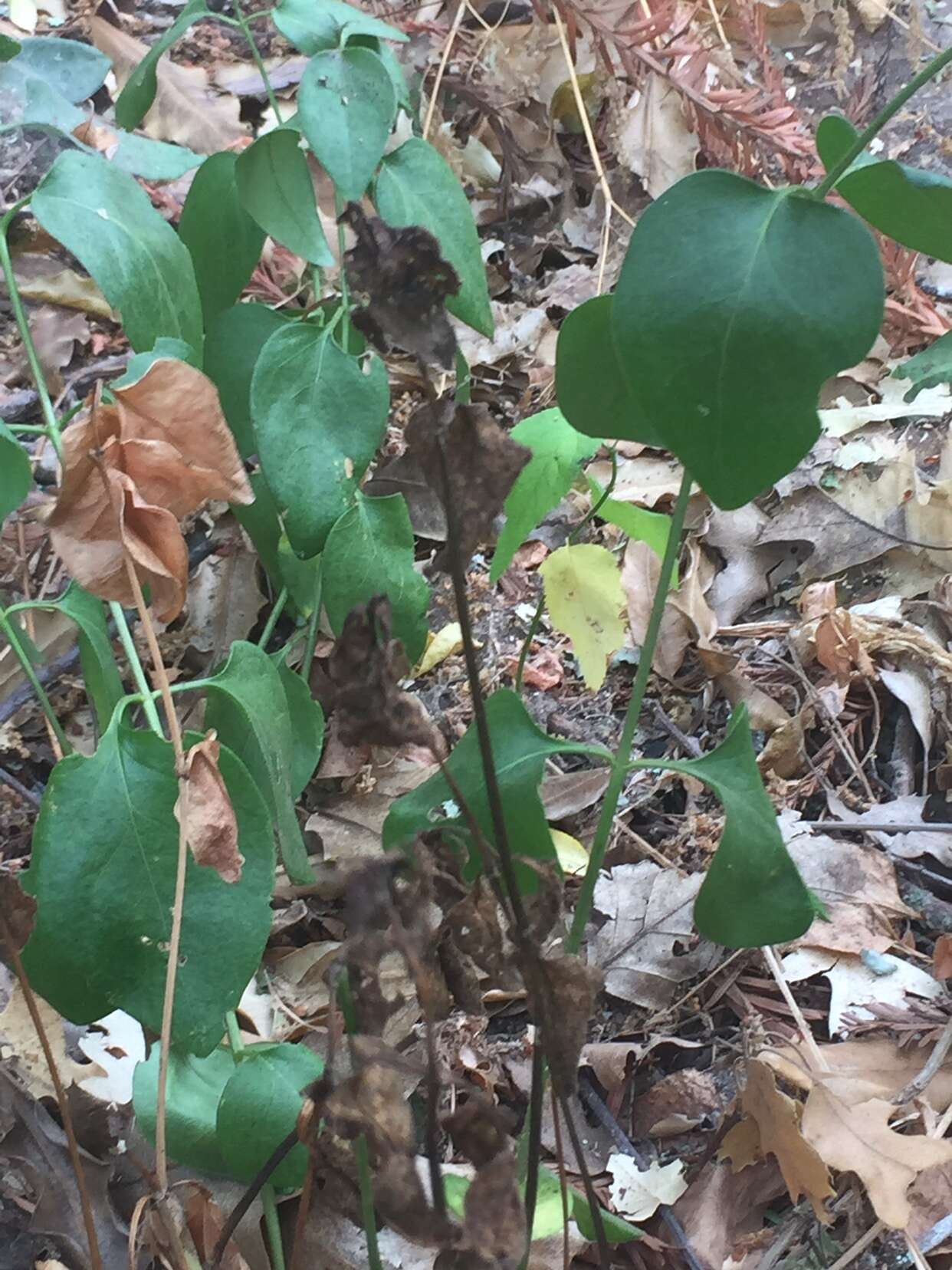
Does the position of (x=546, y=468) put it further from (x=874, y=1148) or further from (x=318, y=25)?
(x=874, y=1148)

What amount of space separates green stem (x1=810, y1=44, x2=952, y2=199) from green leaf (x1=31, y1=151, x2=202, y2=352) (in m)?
0.43

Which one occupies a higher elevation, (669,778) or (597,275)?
(597,275)

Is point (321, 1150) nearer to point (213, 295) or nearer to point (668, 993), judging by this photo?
point (668, 993)

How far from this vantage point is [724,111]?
1.32 metres

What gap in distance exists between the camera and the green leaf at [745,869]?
54cm

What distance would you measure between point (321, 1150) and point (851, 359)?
428 millimetres

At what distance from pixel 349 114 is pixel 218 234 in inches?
9.2

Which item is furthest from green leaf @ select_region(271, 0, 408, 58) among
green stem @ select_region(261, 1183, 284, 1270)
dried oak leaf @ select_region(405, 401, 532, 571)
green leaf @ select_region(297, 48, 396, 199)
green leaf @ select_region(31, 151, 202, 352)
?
green stem @ select_region(261, 1183, 284, 1270)

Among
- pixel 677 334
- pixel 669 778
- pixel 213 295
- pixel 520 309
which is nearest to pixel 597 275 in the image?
pixel 520 309

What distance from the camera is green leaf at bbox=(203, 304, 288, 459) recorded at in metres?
0.87

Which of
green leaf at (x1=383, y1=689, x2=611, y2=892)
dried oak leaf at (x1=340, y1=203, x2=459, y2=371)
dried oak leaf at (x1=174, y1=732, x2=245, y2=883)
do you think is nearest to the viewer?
dried oak leaf at (x1=340, y1=203, x2=459, y2=371)

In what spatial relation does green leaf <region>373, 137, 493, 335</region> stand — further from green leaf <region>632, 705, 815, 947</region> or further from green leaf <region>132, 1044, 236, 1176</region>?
green leaf <region>132, 1044, 236, 1176</region>

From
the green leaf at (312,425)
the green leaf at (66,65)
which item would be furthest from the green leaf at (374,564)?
the green leaf at (66,65)

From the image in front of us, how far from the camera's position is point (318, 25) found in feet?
A: 2.56
